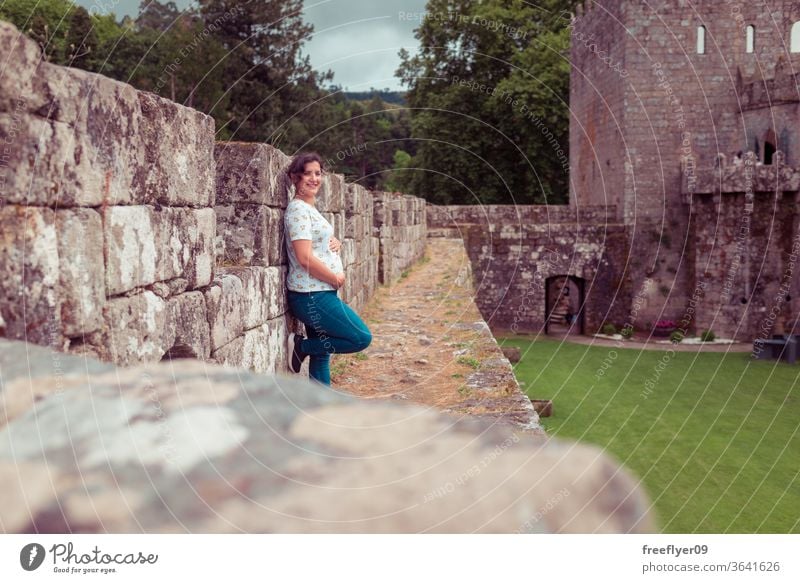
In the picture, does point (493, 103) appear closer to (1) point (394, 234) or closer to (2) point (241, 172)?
(1) point (394, 234)

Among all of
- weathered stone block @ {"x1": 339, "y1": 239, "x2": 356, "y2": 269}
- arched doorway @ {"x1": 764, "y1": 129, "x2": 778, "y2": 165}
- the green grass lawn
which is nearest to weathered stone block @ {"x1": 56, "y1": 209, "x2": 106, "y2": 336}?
weathered stone block @ {"x1": 339, "y1": 239, "x2": 356, "y2": 269}

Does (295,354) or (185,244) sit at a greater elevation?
(185,244)

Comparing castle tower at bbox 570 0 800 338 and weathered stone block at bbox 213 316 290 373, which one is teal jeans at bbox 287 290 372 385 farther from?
castle tower at bbox 570 0 800 338

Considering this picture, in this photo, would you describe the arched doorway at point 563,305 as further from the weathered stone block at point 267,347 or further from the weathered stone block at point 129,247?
the weathered stone block at point 129,247

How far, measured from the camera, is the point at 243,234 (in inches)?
182

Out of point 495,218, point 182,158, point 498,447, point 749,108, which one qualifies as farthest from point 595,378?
point 498,447

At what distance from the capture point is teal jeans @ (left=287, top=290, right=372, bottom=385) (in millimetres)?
5008

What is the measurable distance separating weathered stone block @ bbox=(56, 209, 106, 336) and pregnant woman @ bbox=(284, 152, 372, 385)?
218 centimetres

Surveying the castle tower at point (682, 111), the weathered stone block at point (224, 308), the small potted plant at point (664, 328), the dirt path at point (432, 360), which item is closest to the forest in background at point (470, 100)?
the castle tower at point (682, 111)

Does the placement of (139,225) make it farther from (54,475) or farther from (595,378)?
(595,378)

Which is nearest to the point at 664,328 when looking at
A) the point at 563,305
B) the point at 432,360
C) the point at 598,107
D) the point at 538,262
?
the point at 538,262

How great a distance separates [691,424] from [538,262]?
37.6ft

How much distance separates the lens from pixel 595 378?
18.2m

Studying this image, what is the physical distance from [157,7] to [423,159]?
461 inches
